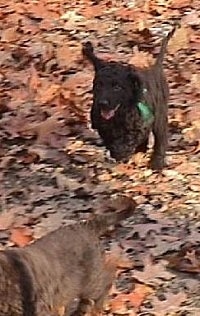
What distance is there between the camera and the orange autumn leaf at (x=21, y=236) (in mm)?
5918

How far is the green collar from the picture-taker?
22.3ft

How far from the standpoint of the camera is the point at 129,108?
6766 millimetres

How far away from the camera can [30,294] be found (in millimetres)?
4324

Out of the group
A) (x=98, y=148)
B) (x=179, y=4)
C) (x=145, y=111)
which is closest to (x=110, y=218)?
(x=145, y=111)

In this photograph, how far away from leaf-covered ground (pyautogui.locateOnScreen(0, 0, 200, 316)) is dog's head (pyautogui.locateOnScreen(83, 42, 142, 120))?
57 centimetres

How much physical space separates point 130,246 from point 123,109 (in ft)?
3.89

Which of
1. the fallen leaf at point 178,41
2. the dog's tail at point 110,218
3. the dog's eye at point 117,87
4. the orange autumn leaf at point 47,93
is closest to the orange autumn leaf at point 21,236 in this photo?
the dog's tail at point 110,218

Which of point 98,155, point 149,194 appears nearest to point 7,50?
point 98,155

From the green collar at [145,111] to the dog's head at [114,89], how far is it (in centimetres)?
8

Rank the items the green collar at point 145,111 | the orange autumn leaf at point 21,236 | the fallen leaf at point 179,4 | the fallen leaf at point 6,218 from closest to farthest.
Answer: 1. the orange autumn leaf at point 21,236
2. the fallen leaf at point 6,218
3. the green collar at point 145,111
4. the fallen leaf at point 179,4

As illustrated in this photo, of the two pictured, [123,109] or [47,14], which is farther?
[47,14]

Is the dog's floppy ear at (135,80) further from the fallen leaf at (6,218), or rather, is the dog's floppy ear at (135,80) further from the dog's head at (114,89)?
the fallen leaf at (6,218)

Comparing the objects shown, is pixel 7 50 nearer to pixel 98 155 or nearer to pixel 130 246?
pixel 98 155

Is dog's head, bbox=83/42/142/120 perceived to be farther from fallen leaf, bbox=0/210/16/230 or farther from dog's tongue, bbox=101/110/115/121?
fallen leaf, bbox=0/210/16/230
